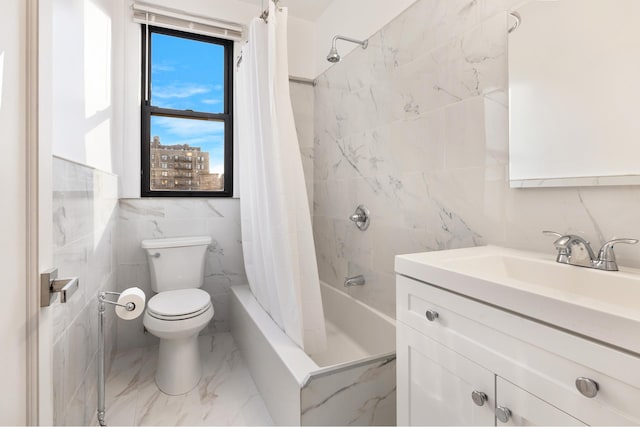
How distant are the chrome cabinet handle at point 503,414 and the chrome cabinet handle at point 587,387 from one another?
0.18 m

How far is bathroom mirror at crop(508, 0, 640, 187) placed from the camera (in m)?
0.86

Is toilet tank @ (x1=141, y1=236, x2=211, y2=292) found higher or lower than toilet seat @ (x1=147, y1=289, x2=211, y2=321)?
higher

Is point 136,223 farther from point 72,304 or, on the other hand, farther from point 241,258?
point 72,304

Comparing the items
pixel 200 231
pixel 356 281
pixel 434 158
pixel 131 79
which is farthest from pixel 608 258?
pixel 131 79

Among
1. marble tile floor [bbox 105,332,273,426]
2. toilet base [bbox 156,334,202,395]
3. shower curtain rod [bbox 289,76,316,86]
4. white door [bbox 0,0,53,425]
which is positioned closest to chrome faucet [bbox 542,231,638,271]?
white door [bbox 0,0,53,425]

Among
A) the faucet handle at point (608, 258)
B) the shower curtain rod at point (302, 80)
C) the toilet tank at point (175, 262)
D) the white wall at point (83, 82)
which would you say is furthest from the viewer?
the shower curtain rod at point (302, 80)

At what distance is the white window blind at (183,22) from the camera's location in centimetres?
221

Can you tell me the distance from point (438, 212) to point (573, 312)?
36.4 inches

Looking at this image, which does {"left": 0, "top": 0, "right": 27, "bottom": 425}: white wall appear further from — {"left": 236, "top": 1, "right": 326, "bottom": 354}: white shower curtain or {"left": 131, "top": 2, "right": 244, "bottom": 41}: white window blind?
{"left": 131, "top": 2, "right": 244, "bottom": 41}: white window blind

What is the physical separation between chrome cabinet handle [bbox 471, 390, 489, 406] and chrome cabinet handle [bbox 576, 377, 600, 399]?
22 cm

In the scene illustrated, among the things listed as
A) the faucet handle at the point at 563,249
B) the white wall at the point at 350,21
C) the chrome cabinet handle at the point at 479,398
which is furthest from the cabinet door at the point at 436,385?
the white wall at the point at 350,21

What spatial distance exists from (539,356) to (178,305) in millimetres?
1756

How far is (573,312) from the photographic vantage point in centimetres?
57

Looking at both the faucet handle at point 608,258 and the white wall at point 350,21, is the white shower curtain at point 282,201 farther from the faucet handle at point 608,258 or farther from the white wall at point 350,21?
the faucet handle at point 608,258
